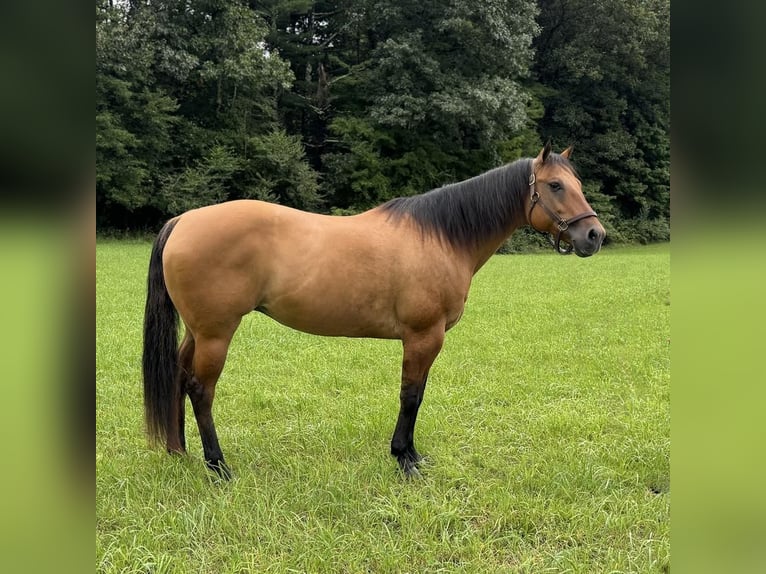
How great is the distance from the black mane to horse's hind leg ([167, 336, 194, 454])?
160 cm

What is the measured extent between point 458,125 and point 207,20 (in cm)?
1079

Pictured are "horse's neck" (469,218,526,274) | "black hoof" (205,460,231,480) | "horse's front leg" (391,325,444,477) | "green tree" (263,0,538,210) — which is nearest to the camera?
"black hoof" (205,460,231,480)

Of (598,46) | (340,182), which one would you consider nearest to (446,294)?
(340,182)

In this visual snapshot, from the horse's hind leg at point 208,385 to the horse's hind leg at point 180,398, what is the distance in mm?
129

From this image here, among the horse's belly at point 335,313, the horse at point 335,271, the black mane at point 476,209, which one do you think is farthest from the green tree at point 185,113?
the black mane at point 476,209

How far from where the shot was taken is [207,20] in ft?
65.1

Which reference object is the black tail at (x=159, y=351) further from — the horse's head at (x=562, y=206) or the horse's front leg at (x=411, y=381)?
the horse's head at (x=562, y=206)

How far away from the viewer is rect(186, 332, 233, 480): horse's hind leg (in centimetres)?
304

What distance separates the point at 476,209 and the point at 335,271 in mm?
1035

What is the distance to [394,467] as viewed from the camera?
3.23 m

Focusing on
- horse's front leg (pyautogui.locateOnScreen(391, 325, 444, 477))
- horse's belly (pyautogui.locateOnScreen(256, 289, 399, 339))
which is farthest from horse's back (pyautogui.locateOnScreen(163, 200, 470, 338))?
horse's front leg (pyautogui.locateOnScreen(391, 325, 444, 477))

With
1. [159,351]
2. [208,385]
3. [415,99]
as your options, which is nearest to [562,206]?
[208,385]

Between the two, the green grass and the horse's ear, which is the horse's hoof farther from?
the horse's ear
